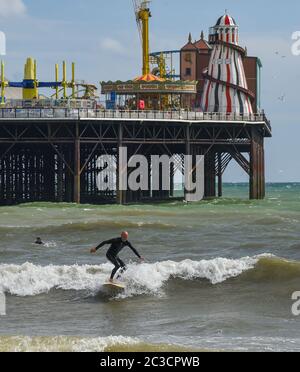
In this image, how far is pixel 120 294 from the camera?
101 feet

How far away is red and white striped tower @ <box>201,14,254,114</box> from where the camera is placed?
93062mm

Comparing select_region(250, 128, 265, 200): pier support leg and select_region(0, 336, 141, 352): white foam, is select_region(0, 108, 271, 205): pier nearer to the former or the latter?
select_region(250, 128, 265, 200): pier support leg

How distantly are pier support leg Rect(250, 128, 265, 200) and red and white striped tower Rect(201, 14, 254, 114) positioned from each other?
12.2 ft

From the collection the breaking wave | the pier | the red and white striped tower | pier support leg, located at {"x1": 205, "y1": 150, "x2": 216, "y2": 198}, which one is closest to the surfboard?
the breaking wave

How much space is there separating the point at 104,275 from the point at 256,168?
187ft

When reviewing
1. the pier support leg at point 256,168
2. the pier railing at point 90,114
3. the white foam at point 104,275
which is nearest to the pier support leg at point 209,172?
the pier support leg at point 256,168

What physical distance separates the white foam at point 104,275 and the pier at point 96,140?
4431 centimetres

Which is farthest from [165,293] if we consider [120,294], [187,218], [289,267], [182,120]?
[182,120]

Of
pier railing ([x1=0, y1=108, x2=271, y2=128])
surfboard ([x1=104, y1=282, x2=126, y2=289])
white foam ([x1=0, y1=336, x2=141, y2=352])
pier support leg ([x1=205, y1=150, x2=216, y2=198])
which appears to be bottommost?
white foam ([x1=0, y1=336, x2=141, y2=352])

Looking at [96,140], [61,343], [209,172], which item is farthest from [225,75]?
[61,343]

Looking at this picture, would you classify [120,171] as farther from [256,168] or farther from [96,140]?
[256,168]

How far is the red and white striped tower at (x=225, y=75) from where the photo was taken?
3664 inches
